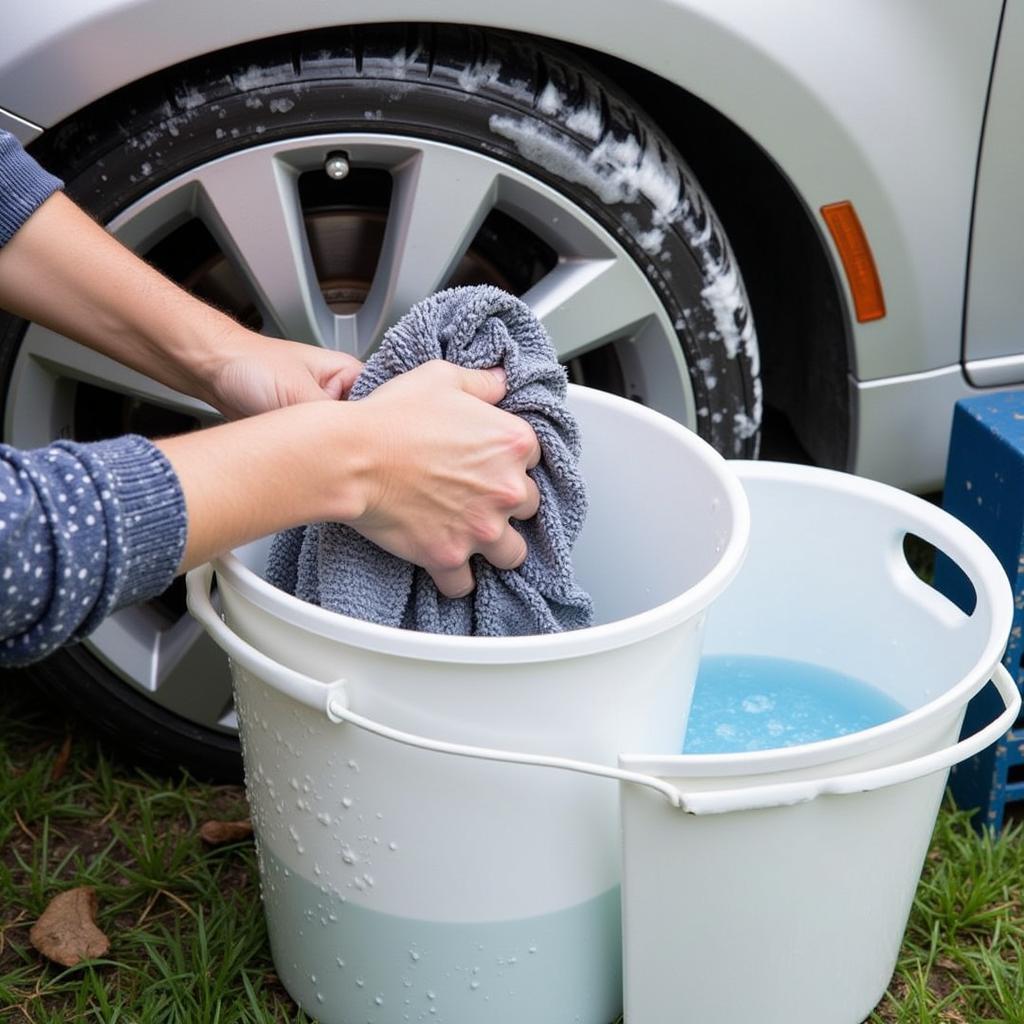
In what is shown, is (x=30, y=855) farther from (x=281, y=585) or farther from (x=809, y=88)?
(x=809, y=88)

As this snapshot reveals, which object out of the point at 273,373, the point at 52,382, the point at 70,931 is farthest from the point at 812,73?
the point at 70,931

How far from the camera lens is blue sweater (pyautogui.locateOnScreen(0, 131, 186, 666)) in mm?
812

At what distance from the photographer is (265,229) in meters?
1.25

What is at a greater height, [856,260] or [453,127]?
[453,127]

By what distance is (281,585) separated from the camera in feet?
3.83

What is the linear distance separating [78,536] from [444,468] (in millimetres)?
300

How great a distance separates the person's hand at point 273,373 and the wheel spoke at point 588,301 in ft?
0.78

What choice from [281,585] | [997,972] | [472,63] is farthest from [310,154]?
[997,972]

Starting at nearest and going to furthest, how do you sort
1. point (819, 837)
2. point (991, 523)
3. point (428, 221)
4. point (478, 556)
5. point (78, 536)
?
point (78, 536) → point (819, 837) → point (478, 556) → point (428, 221) → point (991, 523)

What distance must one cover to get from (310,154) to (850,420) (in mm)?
661

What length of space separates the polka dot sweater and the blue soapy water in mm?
679

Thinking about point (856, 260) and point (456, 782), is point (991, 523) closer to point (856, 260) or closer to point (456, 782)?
point (856, 260)

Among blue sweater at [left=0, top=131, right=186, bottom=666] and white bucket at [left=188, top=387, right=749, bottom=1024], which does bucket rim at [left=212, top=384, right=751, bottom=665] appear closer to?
white bucket at [left=188, top=387, right=749, bottom=1024]

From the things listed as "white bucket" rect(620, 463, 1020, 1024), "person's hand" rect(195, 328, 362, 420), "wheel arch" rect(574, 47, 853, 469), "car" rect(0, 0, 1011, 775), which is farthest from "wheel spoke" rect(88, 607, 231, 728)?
"wheel arch" rect(574, 47, 853, 469)
